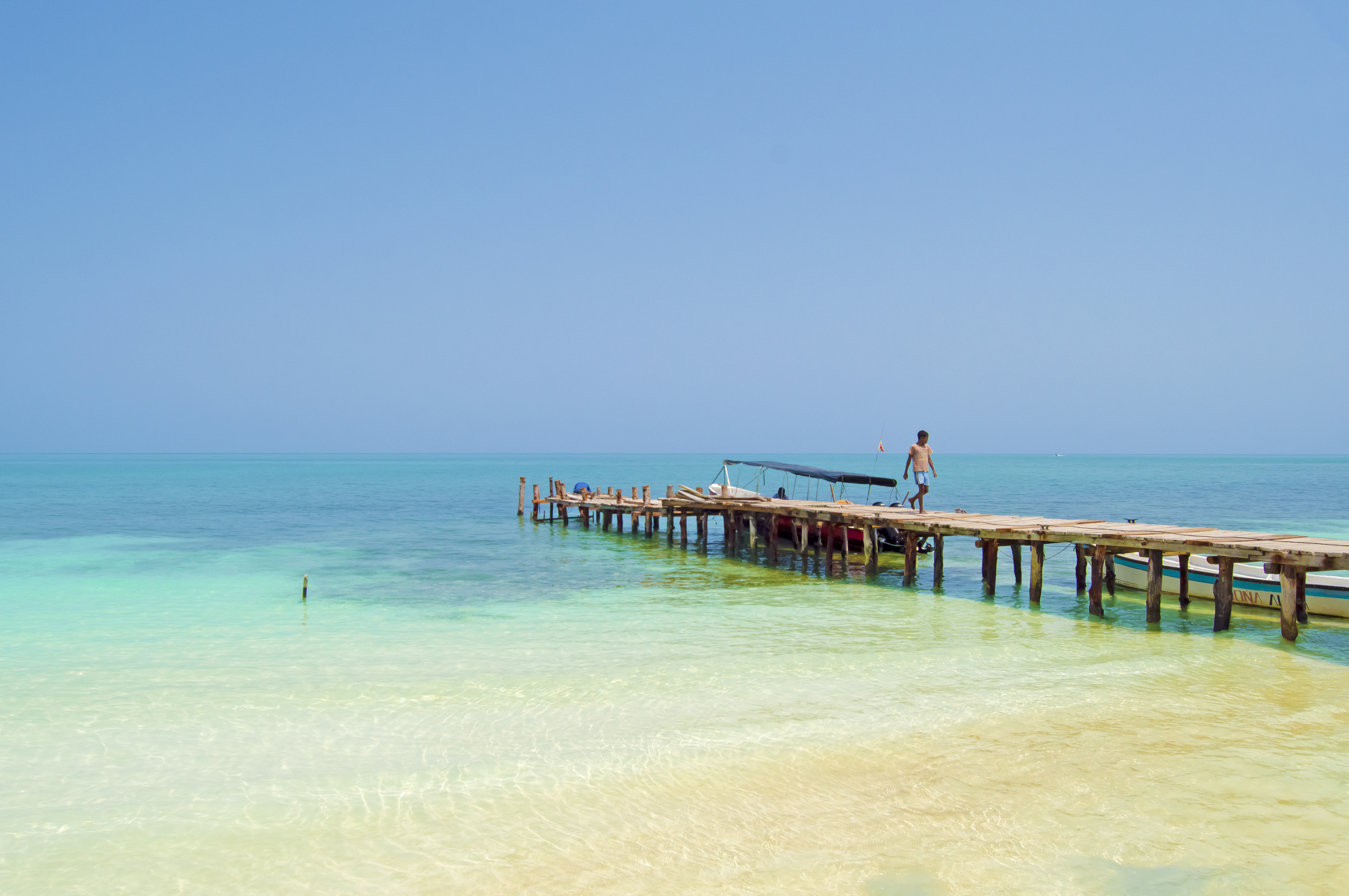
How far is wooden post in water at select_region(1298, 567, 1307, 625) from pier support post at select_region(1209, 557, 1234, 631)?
168 cm

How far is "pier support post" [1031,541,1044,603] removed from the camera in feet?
58.6

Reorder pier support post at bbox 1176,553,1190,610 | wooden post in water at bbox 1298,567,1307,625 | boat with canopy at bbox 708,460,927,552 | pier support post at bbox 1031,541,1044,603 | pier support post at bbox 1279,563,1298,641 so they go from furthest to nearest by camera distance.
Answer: boat with canopy at bbox 708,460,927,552 → pier support post at bbox 1031,541,1044,603 → pier support post at bbox 1176,553,1190,610 → wooden post in water at bbox 1298,567,1307,625 → pier support post at bbox 1279,563,1298,641

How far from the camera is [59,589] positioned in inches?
814

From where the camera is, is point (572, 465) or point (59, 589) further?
point (572, 465)

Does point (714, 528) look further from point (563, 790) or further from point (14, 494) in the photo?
point (14, 494)

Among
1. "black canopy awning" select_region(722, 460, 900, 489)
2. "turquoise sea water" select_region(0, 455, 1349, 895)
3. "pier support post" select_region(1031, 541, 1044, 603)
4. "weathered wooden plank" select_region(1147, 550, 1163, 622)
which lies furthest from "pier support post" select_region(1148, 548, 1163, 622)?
"black canopy awning" select_region(722, 460, 900, 489)

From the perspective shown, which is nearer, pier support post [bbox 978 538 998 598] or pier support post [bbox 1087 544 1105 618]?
pier support post [bbox 1087 544 1105 618]

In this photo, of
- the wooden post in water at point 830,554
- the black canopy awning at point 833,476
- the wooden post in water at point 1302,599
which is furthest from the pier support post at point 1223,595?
Answer: the black canopy awning at point 833,476

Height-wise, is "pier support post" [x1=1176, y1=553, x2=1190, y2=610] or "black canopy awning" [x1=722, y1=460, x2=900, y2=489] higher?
"black canopy awning" [x1=722, y1=460, x2=900, y2=489]

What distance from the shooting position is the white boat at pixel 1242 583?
52.8ft

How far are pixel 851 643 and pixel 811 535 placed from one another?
14052 mm

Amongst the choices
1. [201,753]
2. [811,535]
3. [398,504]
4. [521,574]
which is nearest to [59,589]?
[521,574]

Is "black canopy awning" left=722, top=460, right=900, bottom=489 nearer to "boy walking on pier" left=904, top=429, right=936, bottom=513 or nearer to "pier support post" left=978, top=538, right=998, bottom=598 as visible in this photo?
"boy walking on pier" left=904, top=429, right=936, bottom=513

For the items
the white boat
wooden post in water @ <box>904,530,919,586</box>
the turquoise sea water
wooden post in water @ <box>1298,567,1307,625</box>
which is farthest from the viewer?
wooden post in water @ <box>904,530,919,586</box>
